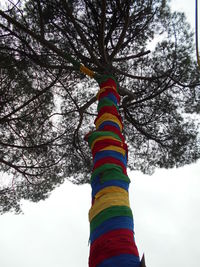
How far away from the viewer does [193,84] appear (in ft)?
14.0

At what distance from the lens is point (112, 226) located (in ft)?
3.47

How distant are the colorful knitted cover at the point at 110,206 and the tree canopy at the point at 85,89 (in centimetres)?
228

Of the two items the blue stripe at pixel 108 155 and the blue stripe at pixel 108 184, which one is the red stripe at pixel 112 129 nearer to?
the blue stripe at pixel 108 155

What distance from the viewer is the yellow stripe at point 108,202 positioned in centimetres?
116

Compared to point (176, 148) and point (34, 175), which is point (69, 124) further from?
point (176, 148)

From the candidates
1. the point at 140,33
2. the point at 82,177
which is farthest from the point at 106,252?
the point at 140,33

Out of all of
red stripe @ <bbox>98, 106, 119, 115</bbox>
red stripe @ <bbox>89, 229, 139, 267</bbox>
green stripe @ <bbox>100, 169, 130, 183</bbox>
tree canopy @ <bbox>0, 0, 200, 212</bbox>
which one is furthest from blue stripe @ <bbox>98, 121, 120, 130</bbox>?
tree canopy @ <bbox>0, 0, 200, 212</bbox>

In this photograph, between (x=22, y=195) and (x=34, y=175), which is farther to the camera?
(x=22, y=195)

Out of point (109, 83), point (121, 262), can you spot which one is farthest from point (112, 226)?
point (109, 83)

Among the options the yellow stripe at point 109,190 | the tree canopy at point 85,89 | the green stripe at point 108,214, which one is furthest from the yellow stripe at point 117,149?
the tree canopy at point 85,89

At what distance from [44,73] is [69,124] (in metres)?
1.17

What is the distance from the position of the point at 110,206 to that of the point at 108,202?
3 cm

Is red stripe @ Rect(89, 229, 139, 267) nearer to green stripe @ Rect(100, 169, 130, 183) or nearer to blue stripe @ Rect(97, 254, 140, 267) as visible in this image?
blue stripe @ Rect(97, 254, 140, 267)

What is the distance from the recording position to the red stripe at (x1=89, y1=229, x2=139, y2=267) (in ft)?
3.09
